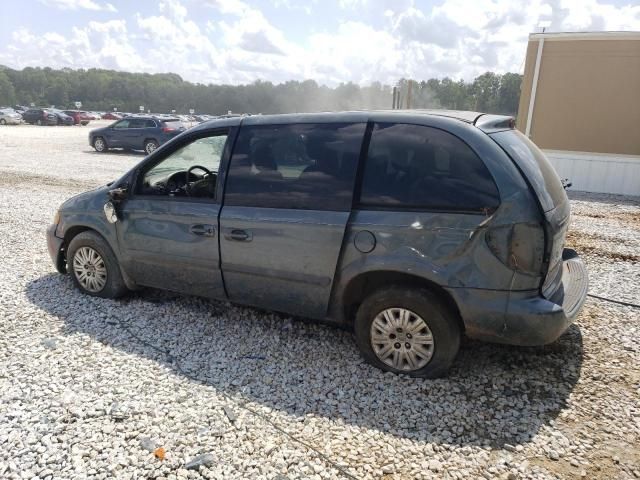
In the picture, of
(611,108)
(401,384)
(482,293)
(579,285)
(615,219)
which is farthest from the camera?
(611,108)

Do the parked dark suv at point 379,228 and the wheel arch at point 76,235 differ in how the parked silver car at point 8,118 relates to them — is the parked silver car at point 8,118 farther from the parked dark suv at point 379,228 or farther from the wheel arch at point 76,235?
the parked dark suv at point 379,228

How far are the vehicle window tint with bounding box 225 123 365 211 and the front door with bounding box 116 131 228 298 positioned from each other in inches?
10.3

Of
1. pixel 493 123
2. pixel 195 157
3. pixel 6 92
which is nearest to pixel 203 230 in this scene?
pixel 195 157

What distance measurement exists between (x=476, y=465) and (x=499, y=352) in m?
1.30

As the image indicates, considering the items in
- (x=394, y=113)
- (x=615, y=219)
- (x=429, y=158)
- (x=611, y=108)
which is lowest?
(x=615, y=219)

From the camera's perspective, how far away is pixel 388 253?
10.4ft

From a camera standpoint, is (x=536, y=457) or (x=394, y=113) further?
(x=394, y=113)

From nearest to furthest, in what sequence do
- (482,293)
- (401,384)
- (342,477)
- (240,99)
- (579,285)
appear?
(342,477)
(482,293)
(401,384)
(579,285)
(240,99)

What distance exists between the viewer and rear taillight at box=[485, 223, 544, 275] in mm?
2867

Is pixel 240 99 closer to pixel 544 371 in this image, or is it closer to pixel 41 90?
pixel 41 90

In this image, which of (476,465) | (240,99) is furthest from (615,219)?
(240,99)

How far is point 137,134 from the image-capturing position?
1959 cm

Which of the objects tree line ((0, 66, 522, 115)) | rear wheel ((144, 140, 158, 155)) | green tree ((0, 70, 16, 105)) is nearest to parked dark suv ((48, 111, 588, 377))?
rear wheel ((144, 140, 158, 155))

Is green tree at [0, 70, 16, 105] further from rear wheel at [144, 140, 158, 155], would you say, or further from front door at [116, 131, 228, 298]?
front door at [116, 131, 228, 298]
